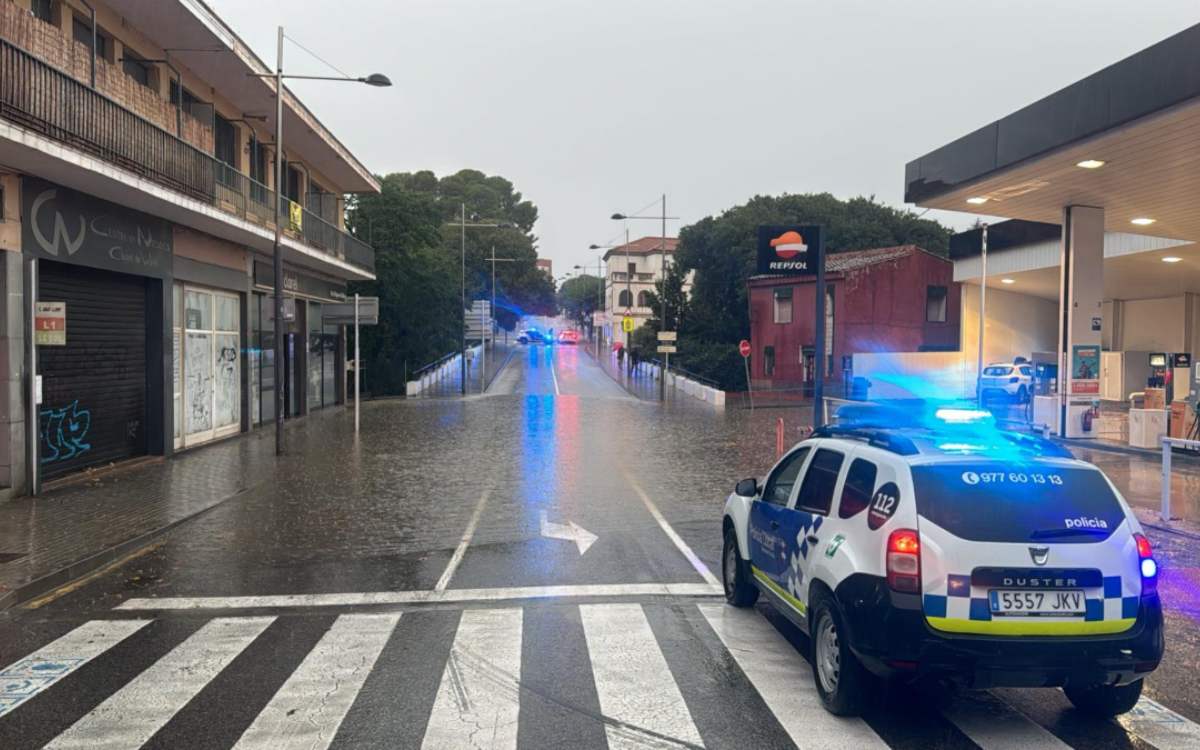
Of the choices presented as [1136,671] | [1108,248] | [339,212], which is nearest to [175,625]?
[1136,671]

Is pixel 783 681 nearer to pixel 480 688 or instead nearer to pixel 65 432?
pixel 480 688

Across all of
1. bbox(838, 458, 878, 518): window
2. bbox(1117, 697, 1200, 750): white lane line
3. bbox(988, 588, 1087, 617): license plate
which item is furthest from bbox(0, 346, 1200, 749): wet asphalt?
bbox(838, 458, 878, 518): window

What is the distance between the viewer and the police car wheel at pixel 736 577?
7.23m

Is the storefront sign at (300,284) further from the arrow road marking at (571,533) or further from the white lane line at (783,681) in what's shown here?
the white lane line at (783,681)

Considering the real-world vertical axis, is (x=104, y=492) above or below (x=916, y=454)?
below

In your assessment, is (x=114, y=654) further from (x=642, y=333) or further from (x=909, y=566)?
(x=642, y=333)

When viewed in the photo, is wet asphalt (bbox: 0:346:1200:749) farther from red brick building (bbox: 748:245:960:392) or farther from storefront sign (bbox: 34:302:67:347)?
red brick building (bbox: 748:245:960:392)

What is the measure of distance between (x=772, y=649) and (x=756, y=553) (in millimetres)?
766

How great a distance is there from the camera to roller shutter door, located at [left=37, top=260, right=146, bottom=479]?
13.7 metres

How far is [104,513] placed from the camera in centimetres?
1152

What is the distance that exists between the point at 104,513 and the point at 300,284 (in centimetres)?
1668

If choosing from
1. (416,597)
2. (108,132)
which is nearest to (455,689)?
(416,597)

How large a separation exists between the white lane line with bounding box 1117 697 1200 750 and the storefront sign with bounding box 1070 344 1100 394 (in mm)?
17218

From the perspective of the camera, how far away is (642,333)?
70812 mm
